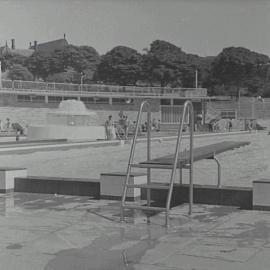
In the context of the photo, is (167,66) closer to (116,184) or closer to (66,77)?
(66,77)

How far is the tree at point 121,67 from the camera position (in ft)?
247

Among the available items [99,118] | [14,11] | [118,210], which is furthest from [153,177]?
[99,118]

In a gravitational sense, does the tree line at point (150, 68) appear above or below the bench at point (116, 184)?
above

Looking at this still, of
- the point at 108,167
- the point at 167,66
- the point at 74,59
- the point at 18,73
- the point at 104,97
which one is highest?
the point at 74,59

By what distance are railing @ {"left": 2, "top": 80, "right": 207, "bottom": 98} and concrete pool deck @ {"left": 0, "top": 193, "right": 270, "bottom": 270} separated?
4067 centimetres

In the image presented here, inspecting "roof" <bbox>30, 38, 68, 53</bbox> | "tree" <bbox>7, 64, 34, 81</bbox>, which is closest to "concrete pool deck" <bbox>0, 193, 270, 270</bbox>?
"tree" <bbox>7, 64, 34, 81</bbox>

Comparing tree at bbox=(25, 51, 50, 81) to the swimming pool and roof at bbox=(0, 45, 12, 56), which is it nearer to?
roof at bbox=(0, 45, 12, 56)

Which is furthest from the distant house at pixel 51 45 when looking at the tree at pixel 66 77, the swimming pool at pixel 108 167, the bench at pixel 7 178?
the bench at pixel 7 178

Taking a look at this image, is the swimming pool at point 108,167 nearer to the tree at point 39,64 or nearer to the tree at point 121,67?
the tree at point 121,67

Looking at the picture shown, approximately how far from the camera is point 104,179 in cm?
654

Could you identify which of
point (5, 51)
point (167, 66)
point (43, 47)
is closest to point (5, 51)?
point (5, 51)

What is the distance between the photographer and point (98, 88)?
182 feet

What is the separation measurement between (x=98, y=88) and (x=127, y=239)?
51.5m

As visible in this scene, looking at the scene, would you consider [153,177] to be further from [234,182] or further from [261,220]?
[261,220]
